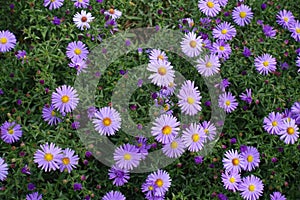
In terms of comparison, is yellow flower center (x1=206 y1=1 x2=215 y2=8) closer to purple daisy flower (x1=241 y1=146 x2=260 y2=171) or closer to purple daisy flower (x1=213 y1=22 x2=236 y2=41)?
purple daisy flower (x1=213 y1=22 x2=236 y2=41)

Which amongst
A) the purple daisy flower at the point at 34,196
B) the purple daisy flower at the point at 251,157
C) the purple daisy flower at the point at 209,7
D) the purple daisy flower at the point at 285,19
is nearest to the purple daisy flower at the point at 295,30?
the purple daisy flower at the point at 285,19

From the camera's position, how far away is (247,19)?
10.2 ft

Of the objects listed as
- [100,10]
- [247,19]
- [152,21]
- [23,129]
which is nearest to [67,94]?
[23,129]

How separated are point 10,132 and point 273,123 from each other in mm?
1607

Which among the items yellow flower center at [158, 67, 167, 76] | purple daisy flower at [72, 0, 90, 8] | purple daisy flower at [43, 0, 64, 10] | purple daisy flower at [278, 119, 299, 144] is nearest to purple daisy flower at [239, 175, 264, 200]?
purple daisy flower at [278, 119, 299, 144]

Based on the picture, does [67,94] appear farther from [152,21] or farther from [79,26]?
[152,21]

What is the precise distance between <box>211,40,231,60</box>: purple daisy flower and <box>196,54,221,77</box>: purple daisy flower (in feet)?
0.39

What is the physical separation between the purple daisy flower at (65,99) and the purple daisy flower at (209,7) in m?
1.12

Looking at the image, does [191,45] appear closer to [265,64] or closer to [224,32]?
[224,32]

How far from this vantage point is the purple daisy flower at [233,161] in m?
2.59

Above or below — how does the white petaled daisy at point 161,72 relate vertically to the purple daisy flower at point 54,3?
below

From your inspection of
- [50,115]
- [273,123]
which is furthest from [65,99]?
[273,123]

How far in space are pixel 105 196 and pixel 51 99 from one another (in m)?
0.66

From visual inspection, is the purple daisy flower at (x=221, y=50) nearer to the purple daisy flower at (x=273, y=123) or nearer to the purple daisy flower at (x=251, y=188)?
the purple daisy flower at (x=273, y=123)
